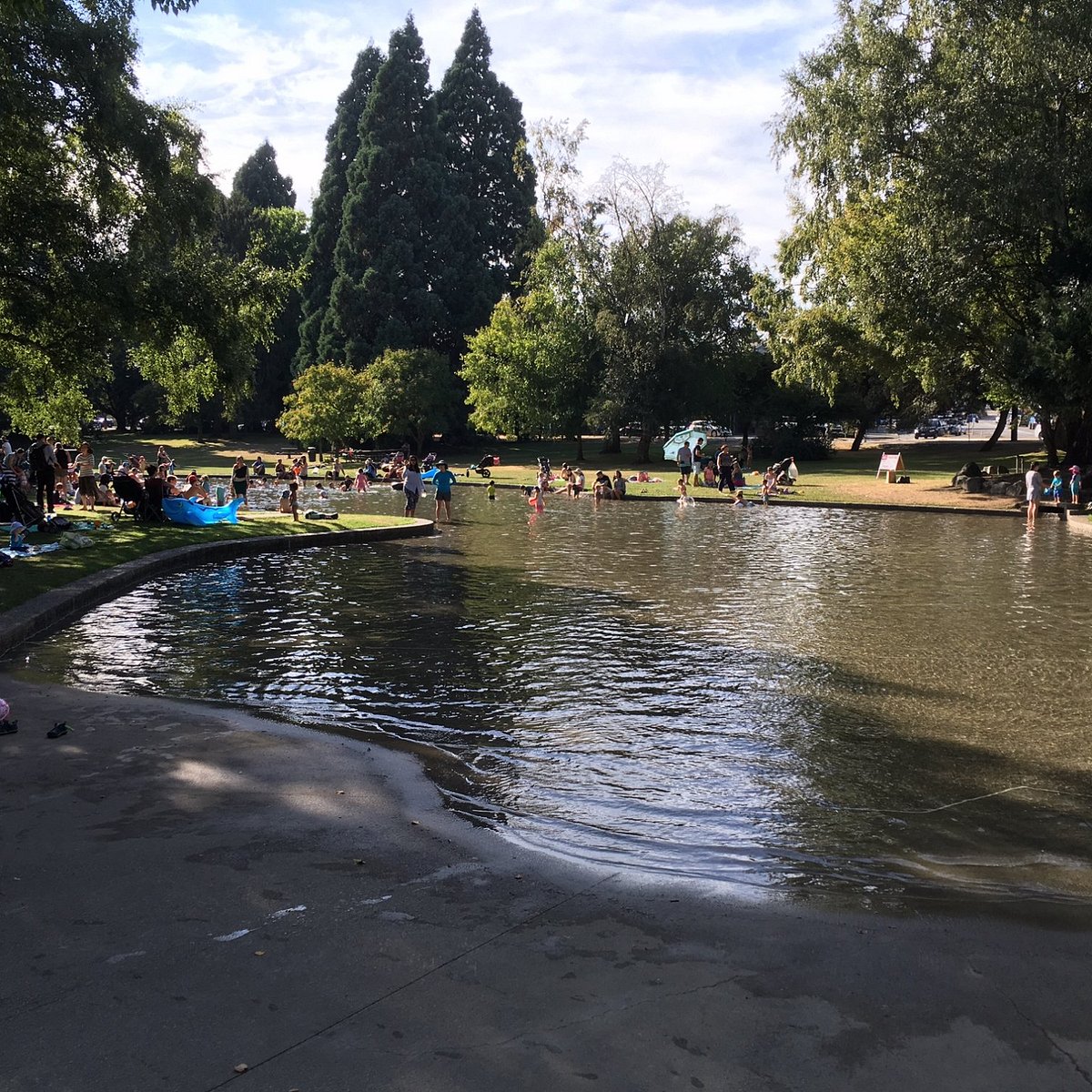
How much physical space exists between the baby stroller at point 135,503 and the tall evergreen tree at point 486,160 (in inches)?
1886

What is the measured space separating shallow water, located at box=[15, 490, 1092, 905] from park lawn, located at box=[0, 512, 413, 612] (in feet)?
3.42

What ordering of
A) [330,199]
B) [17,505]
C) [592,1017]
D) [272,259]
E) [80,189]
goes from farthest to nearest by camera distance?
1. [272,259]
2. [330,199]
3. [80,189]
4. [17,505]
5. [592,1017]

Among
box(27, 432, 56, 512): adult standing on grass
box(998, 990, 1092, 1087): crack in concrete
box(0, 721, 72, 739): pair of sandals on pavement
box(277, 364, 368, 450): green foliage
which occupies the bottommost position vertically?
box(998, 990, 1092, 1087): crack in concrete

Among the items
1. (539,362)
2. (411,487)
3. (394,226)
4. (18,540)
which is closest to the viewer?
(18,540)

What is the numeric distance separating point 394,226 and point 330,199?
710 cm

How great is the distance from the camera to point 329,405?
58.2m

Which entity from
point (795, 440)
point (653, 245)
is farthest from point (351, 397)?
point (795, 440)

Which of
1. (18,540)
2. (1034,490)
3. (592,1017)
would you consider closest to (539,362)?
(1034,490)

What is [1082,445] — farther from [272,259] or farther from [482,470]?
[272,259]

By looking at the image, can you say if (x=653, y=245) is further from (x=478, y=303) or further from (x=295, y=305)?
(x=295, y=305)

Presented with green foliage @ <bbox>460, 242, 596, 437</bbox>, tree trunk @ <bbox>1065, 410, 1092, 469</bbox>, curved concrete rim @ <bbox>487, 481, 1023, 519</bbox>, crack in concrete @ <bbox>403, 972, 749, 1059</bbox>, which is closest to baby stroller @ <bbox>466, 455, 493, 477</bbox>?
green foliage @ <bbox>460, 242, 596, 437</bbox>

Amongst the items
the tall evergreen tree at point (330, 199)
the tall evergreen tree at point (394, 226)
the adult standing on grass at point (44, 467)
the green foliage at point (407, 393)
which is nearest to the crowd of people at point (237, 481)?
the adult standing on grass at point (44, 467)

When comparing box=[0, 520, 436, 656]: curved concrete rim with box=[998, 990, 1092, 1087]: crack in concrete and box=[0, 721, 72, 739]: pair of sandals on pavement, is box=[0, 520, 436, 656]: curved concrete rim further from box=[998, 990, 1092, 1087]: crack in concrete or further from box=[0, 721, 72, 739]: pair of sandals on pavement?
box=[998, 990, 1092, 1087]: crack in concrete

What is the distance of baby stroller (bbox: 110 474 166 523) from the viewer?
2258cm
